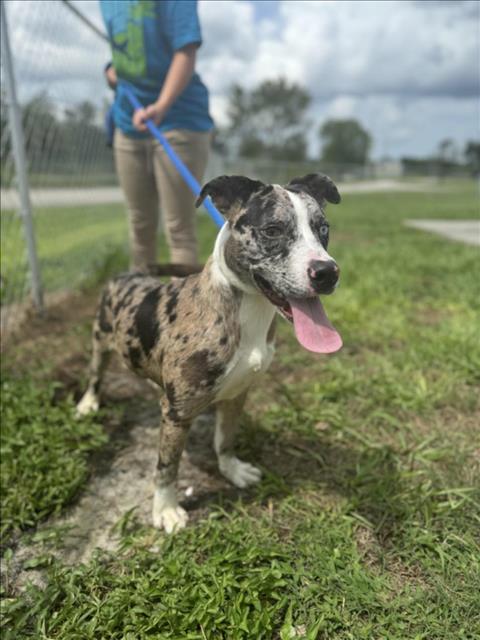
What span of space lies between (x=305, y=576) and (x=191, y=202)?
2.34 metres

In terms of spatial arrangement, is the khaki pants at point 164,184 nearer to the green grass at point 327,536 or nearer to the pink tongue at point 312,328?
the green grass at point 327,536

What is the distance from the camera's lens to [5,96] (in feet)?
12.4

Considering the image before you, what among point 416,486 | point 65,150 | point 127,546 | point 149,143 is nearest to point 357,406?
point 416,486

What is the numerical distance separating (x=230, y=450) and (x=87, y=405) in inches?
38.5

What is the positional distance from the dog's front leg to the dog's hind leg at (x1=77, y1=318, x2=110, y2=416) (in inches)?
31.5

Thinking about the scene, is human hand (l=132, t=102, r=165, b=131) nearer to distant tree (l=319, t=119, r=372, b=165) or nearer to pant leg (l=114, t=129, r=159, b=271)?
pant leg (l=114, t=129, r=159, b=271)

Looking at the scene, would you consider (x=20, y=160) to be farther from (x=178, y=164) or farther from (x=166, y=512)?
(x=166, y=512)

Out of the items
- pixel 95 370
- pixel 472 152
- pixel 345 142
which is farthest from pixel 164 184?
pixel 472 152

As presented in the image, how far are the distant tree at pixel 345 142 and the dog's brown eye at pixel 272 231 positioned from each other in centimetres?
7042

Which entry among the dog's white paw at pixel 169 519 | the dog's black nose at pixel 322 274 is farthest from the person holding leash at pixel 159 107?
the dog's black nose at pixel 322 274

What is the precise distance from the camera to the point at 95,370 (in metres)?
2.97

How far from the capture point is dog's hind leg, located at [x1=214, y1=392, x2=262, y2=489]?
8.02ft

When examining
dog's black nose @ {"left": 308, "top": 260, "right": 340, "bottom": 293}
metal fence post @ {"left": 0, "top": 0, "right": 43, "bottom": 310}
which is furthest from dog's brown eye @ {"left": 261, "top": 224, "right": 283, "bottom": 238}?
metal fence post @ {"left": 0, "top": 0, "right": 43, "bottom": 310}

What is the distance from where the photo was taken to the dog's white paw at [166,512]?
86.6 inches
